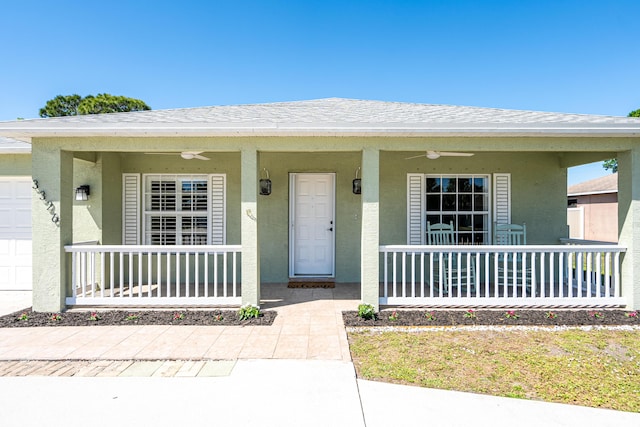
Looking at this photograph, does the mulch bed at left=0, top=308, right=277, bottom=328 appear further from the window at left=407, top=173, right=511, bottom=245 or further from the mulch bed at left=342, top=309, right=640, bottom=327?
the window at left=407, top=173, right=511, bottom=245


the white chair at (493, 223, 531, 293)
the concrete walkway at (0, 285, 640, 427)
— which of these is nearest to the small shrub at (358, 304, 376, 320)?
the concrete walkway at (0, 285, 640, 427)

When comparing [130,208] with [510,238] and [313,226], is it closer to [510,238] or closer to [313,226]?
[313,226]

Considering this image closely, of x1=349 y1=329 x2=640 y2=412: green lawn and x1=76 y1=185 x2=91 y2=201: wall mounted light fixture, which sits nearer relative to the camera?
x1=349 y1=329 x2=640 y2=412: green lawn

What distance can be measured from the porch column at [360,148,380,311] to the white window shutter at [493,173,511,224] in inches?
133

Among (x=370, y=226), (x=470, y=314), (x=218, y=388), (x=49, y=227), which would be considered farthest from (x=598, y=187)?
(x=49, y=227)

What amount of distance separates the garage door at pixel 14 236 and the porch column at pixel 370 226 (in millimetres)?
6548

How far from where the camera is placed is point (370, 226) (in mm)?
5230

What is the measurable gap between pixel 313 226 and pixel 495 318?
12.3 feet

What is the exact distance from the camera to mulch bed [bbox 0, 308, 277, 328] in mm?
4809

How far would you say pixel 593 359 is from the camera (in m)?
3.69

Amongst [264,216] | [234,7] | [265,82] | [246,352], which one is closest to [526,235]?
[264,216]

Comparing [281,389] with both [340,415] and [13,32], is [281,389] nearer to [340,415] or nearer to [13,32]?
[340,415]

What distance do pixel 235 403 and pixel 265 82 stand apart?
16824 mm

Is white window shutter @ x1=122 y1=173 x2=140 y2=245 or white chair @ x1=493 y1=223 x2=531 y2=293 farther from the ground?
white window shutter @ x1=122 y1=173 x2=140 y2=245
